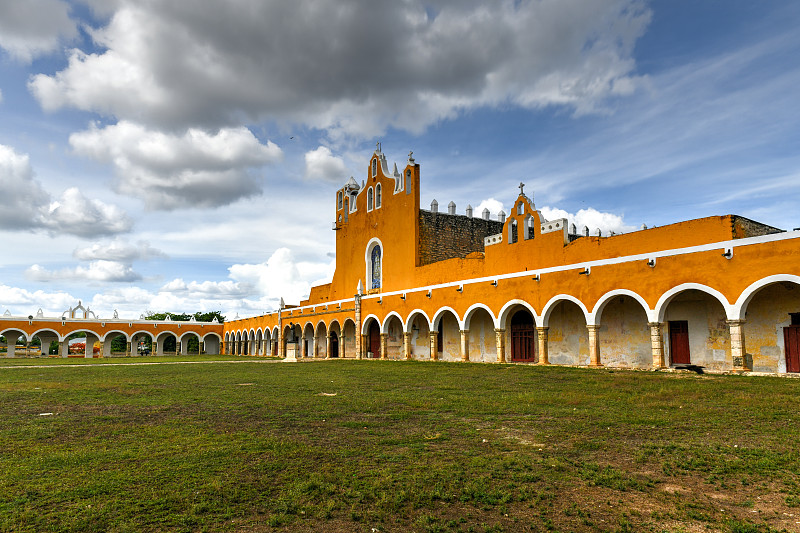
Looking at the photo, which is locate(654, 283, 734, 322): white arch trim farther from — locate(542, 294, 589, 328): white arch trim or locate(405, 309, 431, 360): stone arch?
locate(405, 309, 431, 360): stone arch

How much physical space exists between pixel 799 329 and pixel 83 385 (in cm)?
1838

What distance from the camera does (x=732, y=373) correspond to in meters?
13.4

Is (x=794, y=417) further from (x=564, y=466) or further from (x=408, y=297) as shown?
(x=408, y=297)

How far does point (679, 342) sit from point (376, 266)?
1830cm

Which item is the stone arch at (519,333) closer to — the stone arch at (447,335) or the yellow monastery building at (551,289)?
the yellow monastery building at (551,289)

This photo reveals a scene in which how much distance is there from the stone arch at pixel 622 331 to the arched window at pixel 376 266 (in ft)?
49.2

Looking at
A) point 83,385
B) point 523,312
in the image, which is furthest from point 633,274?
point 83,385

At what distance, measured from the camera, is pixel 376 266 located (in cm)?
3177

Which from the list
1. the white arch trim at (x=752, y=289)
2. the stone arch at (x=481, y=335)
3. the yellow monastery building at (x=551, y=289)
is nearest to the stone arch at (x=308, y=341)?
the yellow monastery building at (x=551, y=289)

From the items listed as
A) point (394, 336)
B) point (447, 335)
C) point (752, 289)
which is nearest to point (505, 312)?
point (447, 335)

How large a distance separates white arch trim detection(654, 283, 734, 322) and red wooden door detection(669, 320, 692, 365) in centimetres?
181

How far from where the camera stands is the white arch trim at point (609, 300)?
50.9 feet

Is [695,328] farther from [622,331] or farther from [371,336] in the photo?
[371,336]

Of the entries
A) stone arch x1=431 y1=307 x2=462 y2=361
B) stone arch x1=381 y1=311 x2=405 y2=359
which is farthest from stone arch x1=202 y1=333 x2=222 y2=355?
stone arch x1=431 y1=307 x2=462 y2=361
